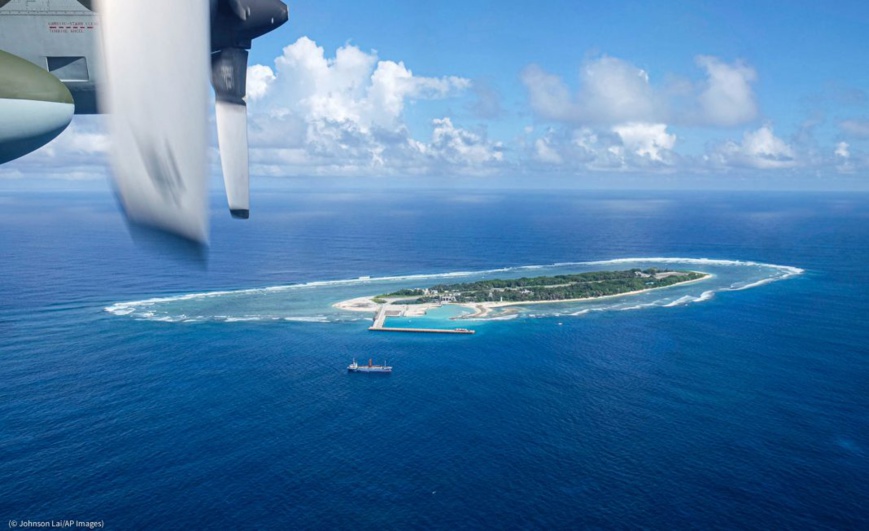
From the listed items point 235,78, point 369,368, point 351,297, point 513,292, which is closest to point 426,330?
point 369,368

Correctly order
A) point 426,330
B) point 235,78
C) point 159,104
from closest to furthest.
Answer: point 159,104, point 235,78, point 426,330

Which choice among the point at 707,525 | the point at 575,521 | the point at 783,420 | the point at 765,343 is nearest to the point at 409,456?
the point at 575,521

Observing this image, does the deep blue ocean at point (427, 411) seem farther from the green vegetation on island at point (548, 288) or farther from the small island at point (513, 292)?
the green vegetation on island at point (548, 288)

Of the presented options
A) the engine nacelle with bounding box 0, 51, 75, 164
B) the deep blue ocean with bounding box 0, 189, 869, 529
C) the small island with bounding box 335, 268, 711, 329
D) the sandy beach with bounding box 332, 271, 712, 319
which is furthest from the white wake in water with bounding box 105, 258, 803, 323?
the engine nacelle with bounding box 0, 51, 75, 164

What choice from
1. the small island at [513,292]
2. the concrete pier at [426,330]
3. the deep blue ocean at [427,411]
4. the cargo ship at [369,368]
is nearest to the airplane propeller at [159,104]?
the deep blue ocean at [427,411]

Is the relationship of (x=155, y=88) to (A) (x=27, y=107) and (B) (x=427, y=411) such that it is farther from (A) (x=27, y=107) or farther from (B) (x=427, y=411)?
(B) (x=427, y=411)
